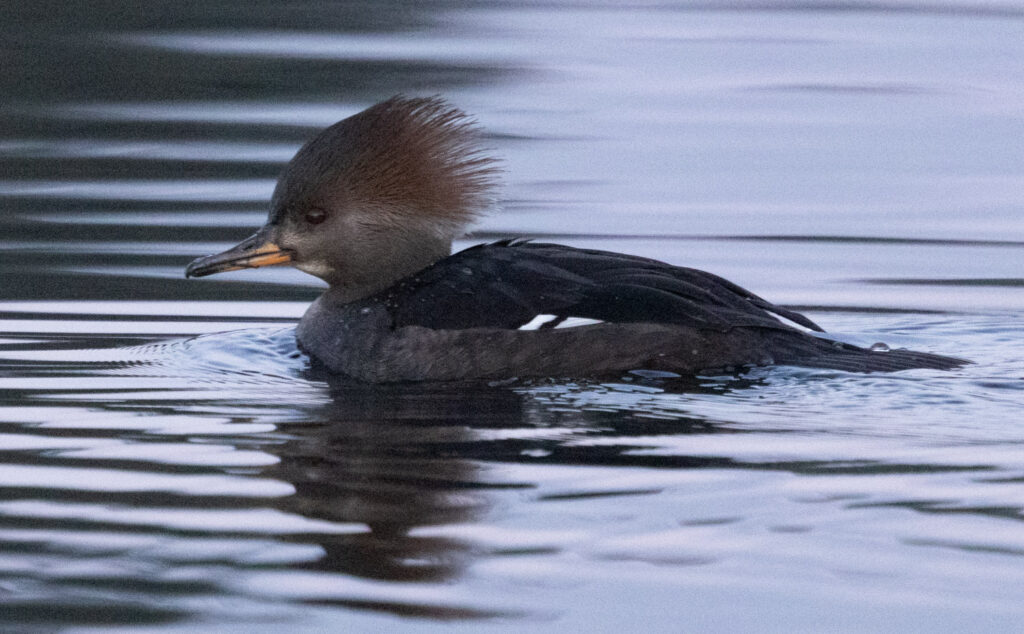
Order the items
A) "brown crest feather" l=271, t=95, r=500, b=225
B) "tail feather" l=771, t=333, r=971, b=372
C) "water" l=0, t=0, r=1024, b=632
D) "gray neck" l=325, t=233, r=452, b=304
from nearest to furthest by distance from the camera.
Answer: "water" l=0, t=0, r=1024, b=632 < "tail feather" l=771, t=333, r=971, b=372 < "brown crest feather" l=271, t=95, r=500, b=225 < "gray neck" l=325, t=233, r=452, b=304

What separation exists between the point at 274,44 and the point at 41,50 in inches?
71.1

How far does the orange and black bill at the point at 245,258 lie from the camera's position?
666 centimetres

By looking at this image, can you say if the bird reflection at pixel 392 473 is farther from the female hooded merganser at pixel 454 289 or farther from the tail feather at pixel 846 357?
the tail feather at pixel 846 357

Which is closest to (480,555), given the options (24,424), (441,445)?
(441,445)

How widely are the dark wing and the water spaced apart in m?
0.25

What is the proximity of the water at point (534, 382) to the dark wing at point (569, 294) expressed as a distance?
25 centimetres

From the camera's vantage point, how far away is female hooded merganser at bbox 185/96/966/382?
6074mm

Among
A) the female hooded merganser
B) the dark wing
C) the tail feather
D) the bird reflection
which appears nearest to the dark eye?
the female hooded merganser

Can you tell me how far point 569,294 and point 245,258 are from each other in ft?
4.63

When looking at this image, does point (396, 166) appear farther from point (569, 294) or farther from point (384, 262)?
point (569, 294)

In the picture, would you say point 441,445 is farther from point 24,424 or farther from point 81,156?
point 81,156

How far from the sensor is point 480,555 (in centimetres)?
405

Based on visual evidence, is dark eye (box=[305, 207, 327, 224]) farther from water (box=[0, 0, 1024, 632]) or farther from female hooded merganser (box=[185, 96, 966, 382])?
water (box=[0, 0, 1024, 632])

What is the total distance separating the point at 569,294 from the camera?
6.09 meters
